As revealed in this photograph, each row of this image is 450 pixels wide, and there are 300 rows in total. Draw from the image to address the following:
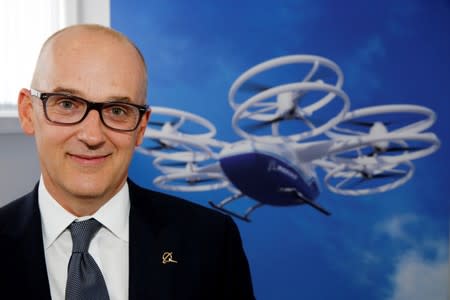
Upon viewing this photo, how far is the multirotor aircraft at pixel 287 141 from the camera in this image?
7.81ft

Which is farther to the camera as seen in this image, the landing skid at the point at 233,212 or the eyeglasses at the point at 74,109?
the landing skid at the point at 233,212

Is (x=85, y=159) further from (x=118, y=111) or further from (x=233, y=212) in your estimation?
(x=233, y=212)

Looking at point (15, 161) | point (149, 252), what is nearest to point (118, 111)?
point (149, 252)

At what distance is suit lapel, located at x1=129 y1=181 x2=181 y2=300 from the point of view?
4.04ft

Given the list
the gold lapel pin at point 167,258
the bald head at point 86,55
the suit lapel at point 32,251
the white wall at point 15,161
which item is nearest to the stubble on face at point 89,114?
the bald head at point 86,55

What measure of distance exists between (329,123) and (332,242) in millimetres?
555

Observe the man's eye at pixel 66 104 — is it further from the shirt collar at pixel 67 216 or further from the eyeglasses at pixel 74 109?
the shirt collar at pixel 67 216

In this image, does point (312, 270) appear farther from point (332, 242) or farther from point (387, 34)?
point (387, 34)

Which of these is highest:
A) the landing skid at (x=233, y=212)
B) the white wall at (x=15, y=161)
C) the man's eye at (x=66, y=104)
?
the man's eye at (x=66, y=104)

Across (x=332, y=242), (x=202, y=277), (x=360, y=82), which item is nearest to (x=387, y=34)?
(x=360, y=82)

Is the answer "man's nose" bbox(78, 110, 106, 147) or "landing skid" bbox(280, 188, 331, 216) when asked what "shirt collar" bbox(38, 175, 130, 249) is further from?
"landing skid" bbox(280, 188, 331, 216)

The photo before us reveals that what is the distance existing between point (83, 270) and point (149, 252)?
163 millimetres

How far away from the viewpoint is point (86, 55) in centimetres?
114

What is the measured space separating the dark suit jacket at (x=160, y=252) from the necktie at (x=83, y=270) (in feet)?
0.19
